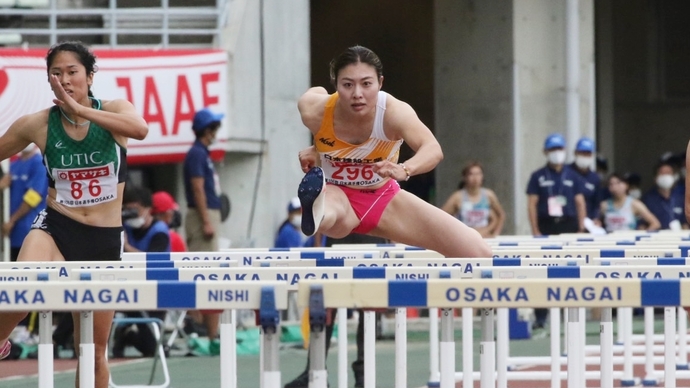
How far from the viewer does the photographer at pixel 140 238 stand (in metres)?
13.4

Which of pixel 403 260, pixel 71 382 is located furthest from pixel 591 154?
pixel 403 260

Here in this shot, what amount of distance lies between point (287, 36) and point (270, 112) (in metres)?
0.91

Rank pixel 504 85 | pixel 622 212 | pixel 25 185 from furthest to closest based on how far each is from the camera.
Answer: pixel 504 85 < pixel 622 212 < pixel 25 185

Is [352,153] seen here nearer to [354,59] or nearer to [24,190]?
[354,59]

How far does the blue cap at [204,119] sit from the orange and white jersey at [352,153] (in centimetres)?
586

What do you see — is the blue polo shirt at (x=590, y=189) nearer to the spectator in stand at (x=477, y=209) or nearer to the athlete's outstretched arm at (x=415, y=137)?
the spectator in stand at (x=477, y=209)

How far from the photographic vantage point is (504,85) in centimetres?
2000

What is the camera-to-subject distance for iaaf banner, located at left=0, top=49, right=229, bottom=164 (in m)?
15.0

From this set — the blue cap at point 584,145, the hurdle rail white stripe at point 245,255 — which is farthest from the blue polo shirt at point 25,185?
the blue cap at point 584,145

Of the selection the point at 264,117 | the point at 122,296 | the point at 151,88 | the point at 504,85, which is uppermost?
the point at 504,85

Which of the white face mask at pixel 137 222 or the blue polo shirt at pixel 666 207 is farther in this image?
the blue polo shirt at pixel 666 207

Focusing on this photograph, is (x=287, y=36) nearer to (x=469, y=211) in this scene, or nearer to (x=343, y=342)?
(x=469, y=211)

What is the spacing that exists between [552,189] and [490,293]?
41.3 ft

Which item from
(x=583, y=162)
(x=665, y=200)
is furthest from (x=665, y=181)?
(x=583, y=162)
